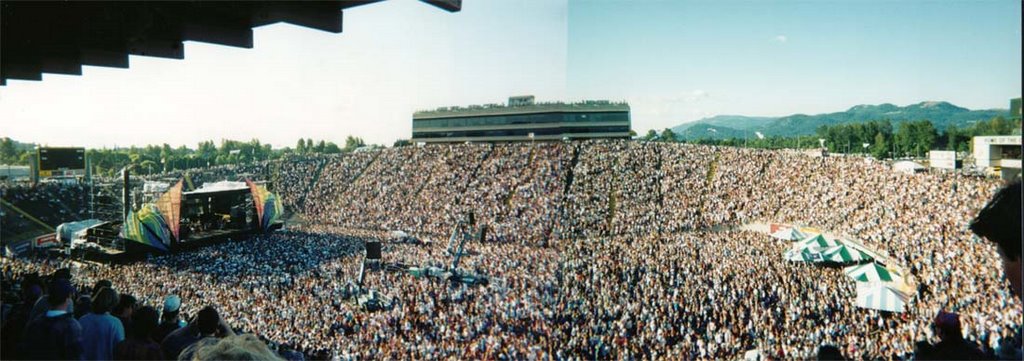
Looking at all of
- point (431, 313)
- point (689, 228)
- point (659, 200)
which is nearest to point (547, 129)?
point (659, 200)

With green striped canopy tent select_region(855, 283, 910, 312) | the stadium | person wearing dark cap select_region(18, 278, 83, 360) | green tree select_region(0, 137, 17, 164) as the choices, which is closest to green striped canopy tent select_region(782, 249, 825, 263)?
the stadium

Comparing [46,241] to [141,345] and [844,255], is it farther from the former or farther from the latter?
[844,255]

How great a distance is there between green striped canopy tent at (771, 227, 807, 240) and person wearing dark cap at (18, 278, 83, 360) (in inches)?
473

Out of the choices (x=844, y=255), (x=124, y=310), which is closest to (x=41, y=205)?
(x=124, y=310)

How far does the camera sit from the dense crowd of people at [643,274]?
7.11 metres

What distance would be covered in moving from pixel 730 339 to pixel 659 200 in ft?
31.7

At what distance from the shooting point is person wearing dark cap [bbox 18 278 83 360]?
1776mm

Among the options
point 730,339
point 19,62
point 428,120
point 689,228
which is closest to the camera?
point 19,62

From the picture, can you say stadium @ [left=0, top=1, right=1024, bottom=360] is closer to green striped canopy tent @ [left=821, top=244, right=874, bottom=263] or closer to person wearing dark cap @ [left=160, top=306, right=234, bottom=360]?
person wearing dark cap @ [left=160, top=306, right=234, bottom=360]

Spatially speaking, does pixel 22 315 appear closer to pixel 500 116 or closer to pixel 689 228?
pixel 689 228

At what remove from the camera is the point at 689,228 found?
14594 millimetres

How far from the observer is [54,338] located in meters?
1.78

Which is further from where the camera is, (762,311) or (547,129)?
(547,129)

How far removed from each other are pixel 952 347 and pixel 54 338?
283cm
